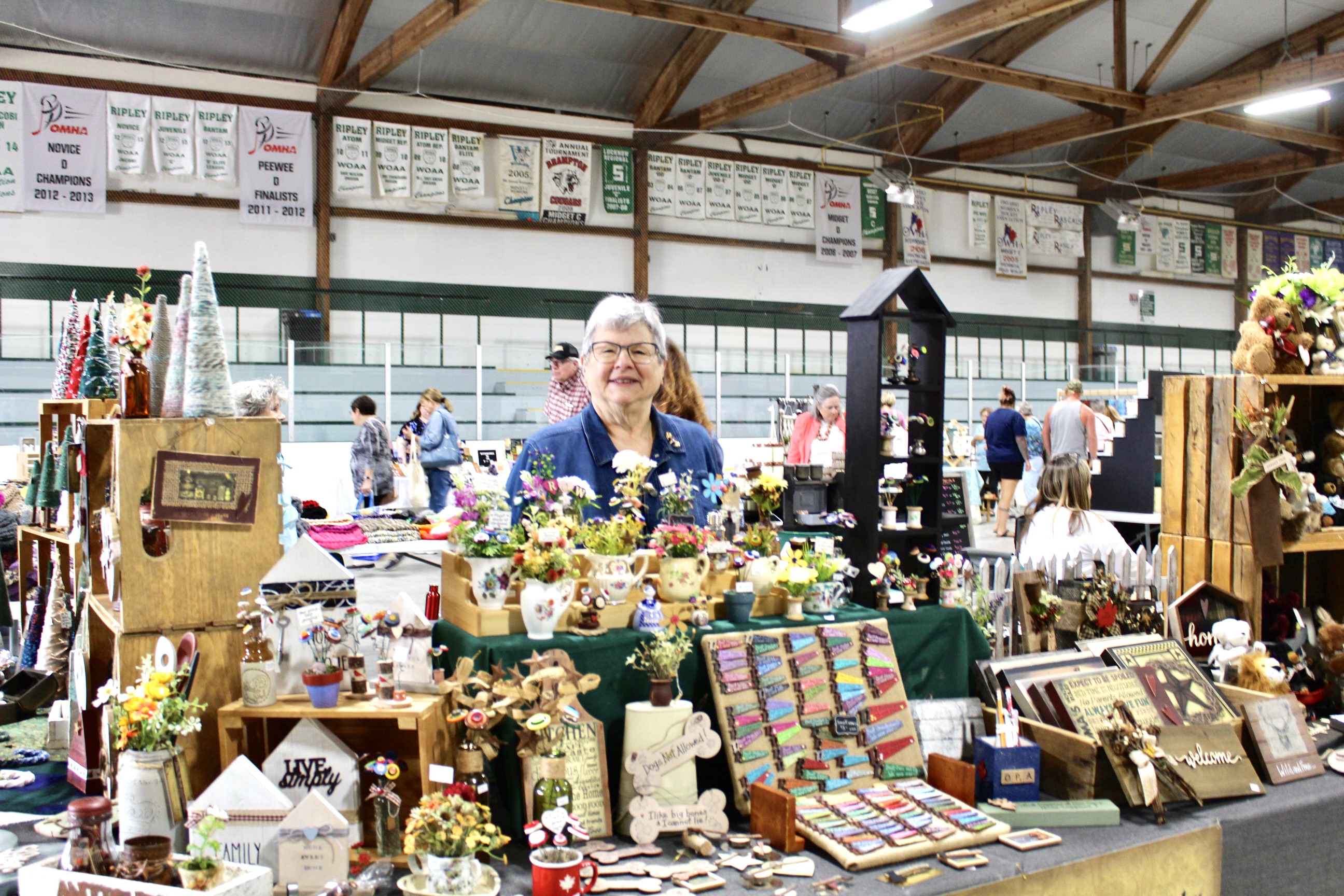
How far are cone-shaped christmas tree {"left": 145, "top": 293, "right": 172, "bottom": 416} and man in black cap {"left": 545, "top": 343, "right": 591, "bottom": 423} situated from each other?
6.83 ft

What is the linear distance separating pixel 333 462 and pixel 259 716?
7572 millimetres

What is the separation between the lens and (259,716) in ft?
7.32

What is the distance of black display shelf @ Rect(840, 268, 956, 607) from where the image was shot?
122 inches

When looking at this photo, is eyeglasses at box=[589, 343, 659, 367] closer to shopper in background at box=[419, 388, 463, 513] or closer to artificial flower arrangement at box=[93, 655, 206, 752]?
artificial flower arrangement at box=[93, 655, 206, 752]

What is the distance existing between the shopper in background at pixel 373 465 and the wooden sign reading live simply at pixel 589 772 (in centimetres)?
564

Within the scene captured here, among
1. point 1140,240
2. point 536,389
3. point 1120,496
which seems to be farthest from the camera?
point 1140,240

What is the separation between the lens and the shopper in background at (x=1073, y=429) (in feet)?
27.6

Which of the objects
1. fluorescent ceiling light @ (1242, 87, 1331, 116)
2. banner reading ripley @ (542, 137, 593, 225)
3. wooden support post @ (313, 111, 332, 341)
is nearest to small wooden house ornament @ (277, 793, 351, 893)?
wooden support post @ (313, 111, 332, 341)

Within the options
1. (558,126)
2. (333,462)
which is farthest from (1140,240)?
(333,462)

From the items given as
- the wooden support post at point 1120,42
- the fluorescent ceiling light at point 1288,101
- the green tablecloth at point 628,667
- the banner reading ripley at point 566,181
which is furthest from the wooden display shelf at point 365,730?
the wooden support post at point 1120,42

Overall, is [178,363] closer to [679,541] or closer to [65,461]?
[65,461]

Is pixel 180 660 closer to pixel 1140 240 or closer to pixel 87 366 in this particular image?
pixel 87 366

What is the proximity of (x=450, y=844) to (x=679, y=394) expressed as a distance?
100 inches

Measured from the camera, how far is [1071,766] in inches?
102
